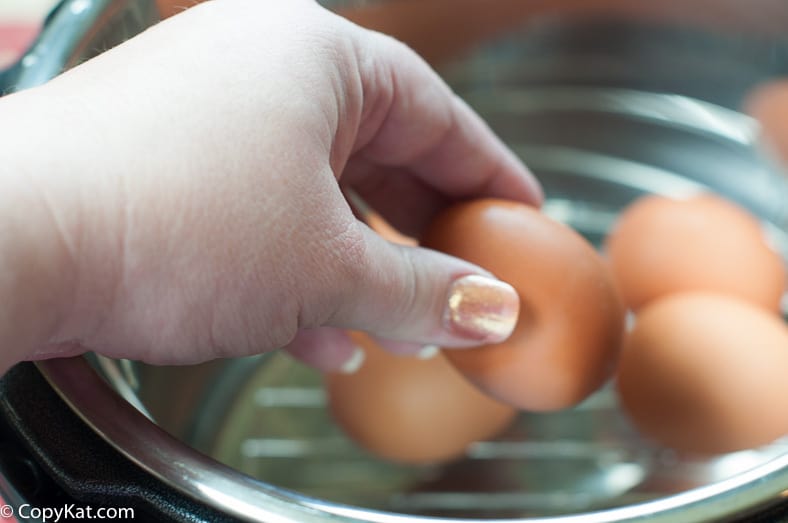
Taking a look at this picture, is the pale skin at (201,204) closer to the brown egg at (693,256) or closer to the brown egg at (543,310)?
the brown egg at (543,310)

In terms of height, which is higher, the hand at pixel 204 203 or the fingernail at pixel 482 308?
the hand at pixel 204 203

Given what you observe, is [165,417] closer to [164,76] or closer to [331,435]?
[331,435]

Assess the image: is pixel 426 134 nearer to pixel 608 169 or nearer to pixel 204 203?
pixel 204 203

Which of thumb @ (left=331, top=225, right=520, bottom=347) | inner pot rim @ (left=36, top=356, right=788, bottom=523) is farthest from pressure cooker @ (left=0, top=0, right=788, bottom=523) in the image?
thumb @ (left=331, top=225, right=520, bottom=347)

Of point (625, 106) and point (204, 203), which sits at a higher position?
point (204, 203)

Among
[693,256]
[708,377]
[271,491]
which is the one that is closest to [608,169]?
[693,256]

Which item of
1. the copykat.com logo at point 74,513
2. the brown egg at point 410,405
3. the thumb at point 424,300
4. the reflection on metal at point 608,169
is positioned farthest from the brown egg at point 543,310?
the reflection on metal at point 608,169

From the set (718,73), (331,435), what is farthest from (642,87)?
(331,435)
